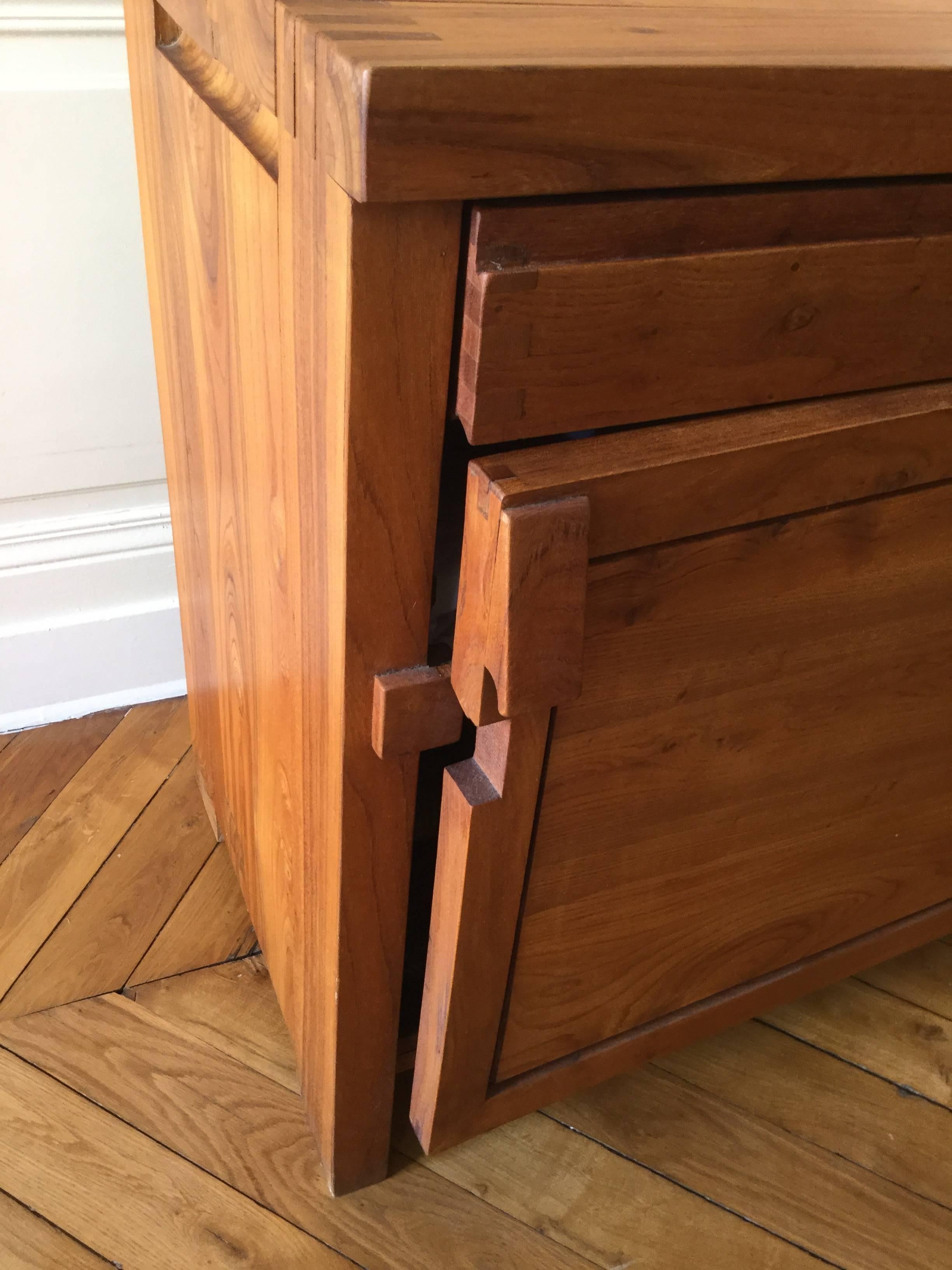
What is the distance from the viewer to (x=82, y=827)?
1.01 metres

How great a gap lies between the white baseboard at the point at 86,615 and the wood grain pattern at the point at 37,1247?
503 millimetres

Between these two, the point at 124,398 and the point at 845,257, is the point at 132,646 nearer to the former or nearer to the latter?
the point at 124,398

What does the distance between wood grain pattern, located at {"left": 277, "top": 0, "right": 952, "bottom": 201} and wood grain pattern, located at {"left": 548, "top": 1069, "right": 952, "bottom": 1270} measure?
0.66 metres

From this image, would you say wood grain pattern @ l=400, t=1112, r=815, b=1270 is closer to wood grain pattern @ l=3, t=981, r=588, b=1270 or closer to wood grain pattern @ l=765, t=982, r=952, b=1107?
wood grain pattern @ l=3, t=981, r=588, b=1270

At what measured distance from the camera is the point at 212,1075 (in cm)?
81

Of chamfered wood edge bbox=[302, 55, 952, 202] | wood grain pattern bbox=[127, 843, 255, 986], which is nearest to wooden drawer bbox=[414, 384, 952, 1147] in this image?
chamfered wood edge bbox=[302, 55, 952, 202]

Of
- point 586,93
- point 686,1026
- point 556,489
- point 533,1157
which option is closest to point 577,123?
point 586,93

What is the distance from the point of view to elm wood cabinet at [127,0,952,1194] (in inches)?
15.1

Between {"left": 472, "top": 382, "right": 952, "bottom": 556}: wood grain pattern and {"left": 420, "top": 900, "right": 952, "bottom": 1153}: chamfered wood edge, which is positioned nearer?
{"left": 472, "top": 382, "right": 952, "bottom": 556}: wood grain pattern

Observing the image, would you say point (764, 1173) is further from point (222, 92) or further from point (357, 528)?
point (222, 92)

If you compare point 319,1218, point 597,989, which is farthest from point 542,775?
point 319,1218

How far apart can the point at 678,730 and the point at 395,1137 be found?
1.40 feet

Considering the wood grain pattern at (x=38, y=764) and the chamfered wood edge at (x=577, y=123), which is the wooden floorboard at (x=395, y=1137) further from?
the chamfered wood edge at (x=577, y=123)

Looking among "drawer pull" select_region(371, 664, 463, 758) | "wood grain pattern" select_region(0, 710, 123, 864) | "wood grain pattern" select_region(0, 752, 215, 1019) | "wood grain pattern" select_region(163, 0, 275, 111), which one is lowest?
"wood grain pattern" select_region(0, 710, 123, 864)
